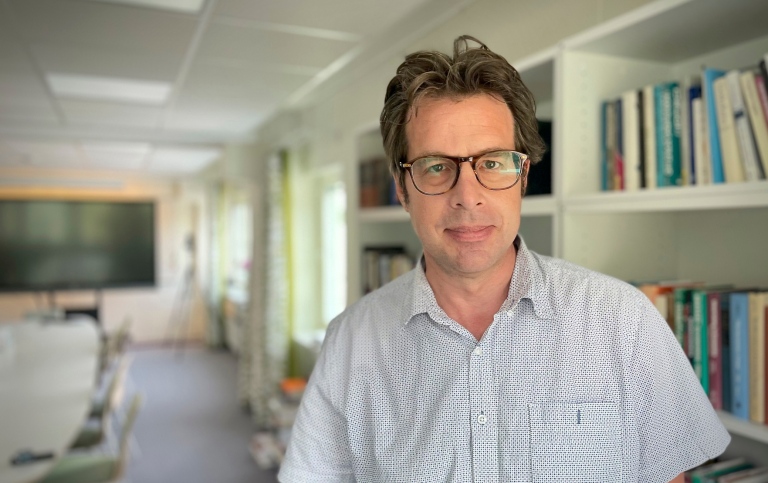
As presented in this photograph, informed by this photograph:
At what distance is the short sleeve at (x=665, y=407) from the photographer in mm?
1059

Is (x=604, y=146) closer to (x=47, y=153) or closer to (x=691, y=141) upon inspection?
(x=691, y=141)

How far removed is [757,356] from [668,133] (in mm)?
523

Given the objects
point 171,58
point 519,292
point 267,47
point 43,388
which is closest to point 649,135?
point 519,292

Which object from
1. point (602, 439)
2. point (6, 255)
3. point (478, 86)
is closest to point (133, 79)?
point (478, 86)

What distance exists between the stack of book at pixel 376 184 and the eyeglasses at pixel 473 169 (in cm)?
130

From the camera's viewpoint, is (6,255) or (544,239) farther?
(6,255)

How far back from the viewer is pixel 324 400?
49.1 inches

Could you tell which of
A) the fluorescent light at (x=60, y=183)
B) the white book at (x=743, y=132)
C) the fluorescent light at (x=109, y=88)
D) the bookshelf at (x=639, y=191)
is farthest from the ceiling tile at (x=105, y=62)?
the fluorescent light at (x=60, y=183)

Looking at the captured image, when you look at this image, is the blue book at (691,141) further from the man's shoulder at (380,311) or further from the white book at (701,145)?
the man's shoulder at (380,311)

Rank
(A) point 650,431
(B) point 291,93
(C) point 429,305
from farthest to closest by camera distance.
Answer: (B) point 291,93, (C) point 429,305, (A) point 650,431

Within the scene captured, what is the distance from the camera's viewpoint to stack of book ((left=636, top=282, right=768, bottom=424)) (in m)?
1.22

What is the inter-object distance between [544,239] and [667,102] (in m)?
0.81

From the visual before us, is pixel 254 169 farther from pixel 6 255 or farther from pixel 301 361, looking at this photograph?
pixel 6 255

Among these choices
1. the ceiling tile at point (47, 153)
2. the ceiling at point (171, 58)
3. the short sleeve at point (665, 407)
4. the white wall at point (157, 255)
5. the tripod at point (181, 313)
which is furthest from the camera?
the tripod at point (181, 313)
